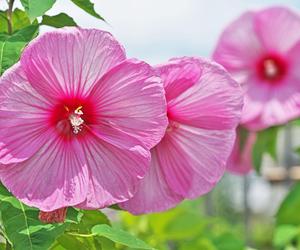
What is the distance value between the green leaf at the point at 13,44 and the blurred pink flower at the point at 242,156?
1375 millimetres

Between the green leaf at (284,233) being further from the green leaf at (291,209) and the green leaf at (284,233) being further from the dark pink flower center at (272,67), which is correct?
the dark pink flower center at (272,67)

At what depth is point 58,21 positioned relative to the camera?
1.21m

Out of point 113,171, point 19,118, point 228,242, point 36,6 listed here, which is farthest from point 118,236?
point 228,242

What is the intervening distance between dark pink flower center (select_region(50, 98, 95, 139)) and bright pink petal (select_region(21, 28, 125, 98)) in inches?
0.9

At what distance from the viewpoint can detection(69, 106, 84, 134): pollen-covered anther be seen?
1.05 meters

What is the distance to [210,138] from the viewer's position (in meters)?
1.20

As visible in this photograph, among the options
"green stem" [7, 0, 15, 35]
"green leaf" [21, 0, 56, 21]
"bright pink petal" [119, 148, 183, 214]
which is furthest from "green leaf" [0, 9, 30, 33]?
"bright pink petal" [119, 148, 183, 214]

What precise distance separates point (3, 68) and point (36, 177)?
138 millimetres

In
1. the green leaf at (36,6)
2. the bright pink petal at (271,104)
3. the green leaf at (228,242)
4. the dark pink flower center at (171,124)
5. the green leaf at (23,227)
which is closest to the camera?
the green leaf at (23,227)

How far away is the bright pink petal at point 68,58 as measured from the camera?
1.00 metres

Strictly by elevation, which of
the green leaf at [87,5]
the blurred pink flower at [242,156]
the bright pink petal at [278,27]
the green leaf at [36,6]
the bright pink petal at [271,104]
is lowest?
the blurred pink flower at [242,156]

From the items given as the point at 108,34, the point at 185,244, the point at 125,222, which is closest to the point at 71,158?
the point at 108,34

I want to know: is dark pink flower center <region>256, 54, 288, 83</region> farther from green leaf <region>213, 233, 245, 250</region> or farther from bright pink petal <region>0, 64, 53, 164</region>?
bright pink petal <region>0, 64, 53, 164</region>

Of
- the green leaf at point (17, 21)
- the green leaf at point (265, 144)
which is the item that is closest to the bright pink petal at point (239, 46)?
the green leaf at point (265, 144)
